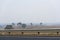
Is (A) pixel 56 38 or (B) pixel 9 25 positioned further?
(B) pixel 9 25

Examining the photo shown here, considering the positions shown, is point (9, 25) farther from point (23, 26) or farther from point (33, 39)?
point (33, 39)

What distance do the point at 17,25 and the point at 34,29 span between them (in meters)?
0.32

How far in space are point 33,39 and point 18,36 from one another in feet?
0.90

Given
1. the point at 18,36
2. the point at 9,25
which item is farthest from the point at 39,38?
the point at 9,25

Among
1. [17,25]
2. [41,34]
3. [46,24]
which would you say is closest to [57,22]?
[46,24]

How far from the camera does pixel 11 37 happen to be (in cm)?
212

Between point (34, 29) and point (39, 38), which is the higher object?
point (34, 29)

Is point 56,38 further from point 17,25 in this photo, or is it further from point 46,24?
point 17,25

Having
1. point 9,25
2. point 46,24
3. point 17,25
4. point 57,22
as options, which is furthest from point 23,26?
point 57,22

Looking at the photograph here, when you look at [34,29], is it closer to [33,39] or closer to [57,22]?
[33,39]

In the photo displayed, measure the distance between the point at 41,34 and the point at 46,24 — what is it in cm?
20

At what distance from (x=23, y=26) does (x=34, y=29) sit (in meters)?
0.21

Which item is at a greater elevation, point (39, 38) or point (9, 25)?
point (9, 25)

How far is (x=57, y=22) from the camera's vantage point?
205 cm
